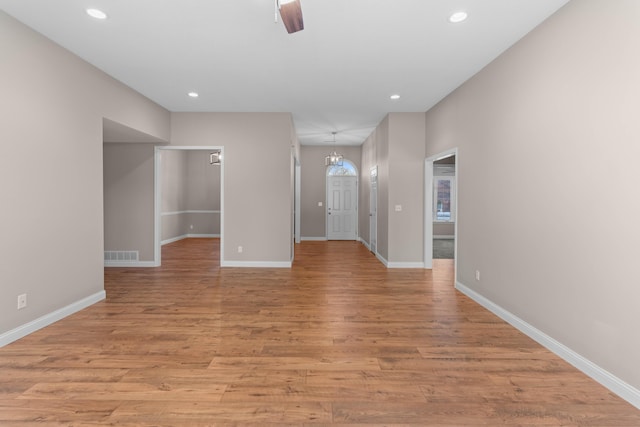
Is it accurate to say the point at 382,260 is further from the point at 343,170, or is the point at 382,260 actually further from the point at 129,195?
the point at 129,195

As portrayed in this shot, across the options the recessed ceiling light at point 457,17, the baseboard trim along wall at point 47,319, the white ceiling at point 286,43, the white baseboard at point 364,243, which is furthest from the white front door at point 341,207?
the recessed ceiling light at point 457,17

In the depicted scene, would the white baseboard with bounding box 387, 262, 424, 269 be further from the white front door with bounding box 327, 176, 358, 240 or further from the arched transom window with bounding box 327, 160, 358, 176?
the arched transom window with bounding box 327, 160, 358, 176

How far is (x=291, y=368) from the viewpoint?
7.74ft

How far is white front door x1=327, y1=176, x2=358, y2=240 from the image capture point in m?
9.79

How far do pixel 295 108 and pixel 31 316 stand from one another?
14.5 ft

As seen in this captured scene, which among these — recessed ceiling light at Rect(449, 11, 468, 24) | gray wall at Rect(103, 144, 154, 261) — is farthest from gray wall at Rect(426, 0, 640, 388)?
gray wall at Rect(103, 144, 154, 261)

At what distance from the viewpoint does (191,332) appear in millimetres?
3002

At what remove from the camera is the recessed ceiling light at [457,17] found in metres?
2.70

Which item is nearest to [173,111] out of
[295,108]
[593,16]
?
[295,108]

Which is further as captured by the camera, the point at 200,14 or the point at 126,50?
the point at 126,50

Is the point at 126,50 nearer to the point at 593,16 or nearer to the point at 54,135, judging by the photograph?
the point at 54,135

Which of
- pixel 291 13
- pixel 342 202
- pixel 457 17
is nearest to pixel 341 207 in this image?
pixel 342 202

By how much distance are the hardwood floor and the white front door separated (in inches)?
225

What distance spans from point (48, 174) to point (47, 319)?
1.44 meters
